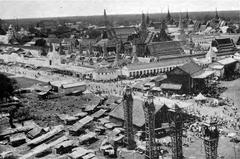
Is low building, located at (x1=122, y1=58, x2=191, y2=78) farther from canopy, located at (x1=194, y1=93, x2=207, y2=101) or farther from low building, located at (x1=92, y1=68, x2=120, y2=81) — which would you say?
canopy, located at (x1=194, y1=93, x2=207, y2=101)

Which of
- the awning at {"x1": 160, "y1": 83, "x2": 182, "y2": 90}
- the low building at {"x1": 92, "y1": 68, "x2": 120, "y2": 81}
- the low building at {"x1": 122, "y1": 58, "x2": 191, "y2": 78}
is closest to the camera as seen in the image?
the awning at {"x1": 160, "y1": 83, "x2": 182, "y2": 90}

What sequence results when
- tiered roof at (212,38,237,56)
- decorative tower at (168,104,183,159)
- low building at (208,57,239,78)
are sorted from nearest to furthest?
decorative tower at (168,104,183,159) < low building at (208,57,239,78) < tiered roof at (212,38,237,56)

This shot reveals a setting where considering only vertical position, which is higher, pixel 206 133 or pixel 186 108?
pixel 206 133

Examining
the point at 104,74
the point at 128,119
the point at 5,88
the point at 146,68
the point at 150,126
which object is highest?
the point at 150,126

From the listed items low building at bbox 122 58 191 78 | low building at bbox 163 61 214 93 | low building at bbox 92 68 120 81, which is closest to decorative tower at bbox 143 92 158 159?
low building at bbox 163 61 214 93

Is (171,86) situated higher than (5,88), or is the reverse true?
(5,88)

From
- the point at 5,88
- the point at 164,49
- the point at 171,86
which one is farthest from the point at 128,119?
the point at 164,49

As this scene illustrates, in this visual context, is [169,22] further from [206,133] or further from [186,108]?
[206,133]

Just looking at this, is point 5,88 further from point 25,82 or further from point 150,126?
point 150,126

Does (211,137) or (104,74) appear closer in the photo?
(211,137)

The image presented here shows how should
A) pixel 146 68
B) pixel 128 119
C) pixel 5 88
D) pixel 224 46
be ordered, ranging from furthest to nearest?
pixel 224 46, pixel 146 68, pixel 5 88, pixel 128 119

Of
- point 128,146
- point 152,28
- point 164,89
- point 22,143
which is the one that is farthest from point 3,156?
point 152,28
